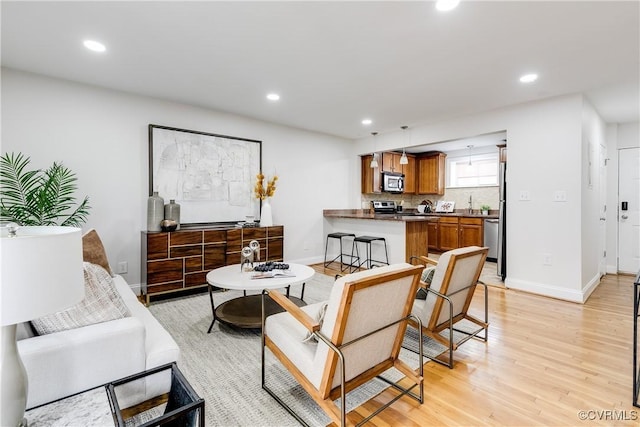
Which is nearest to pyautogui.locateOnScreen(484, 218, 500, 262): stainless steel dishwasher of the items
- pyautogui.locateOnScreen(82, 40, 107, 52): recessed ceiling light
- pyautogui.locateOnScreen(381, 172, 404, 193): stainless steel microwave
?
pyautogui.locateOnScreen(381, 172, 404, 193): stainless steel microwave

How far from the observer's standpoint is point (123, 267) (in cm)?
371

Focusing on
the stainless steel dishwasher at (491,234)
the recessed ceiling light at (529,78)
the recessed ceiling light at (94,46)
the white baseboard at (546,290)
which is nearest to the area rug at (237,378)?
the white baseboard at (546,290)

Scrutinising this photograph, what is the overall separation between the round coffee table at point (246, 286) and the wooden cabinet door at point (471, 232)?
441 cm

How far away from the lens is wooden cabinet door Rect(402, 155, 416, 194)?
23.6 ft

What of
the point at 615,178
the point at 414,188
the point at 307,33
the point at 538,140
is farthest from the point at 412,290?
the point at 414,188

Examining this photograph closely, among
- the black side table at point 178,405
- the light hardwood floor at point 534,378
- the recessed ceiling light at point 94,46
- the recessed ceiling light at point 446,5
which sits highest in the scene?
the recessed ceiling light at point 94,46

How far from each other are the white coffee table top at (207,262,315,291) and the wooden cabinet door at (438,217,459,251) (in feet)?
14.9

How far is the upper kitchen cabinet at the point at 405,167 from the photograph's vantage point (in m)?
6.59

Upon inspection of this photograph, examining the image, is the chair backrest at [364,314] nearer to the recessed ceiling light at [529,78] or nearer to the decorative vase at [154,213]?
the recessed ceiling light at [529,78]

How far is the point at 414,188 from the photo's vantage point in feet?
24.4

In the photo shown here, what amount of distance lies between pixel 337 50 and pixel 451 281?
6.79 feet

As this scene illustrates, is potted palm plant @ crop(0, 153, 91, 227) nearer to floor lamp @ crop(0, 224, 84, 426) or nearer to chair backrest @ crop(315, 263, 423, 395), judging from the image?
floor lamp @ crop(0, 224, 84, 426)

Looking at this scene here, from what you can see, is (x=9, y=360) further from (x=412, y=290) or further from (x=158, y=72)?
(x=158, y=72)

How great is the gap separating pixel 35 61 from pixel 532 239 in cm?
568
